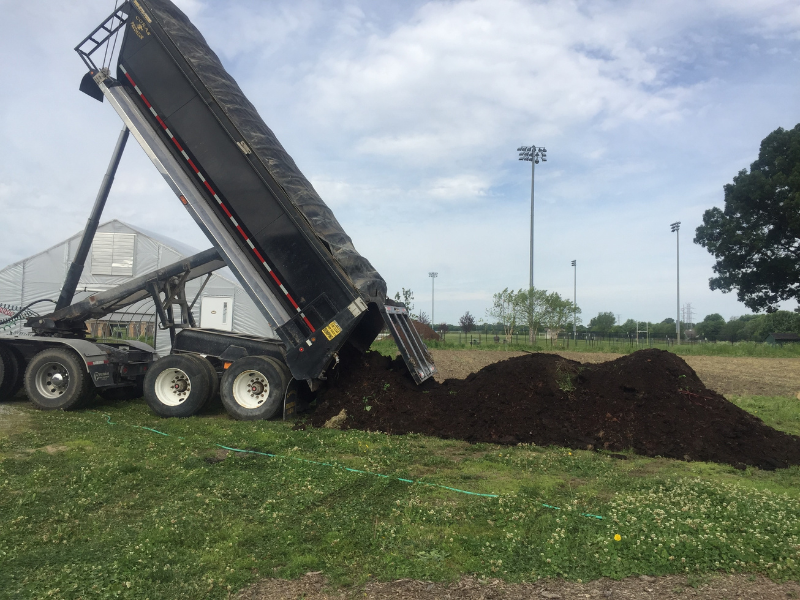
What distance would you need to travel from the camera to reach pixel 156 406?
10000 millimetres

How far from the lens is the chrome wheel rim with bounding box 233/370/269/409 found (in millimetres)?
9547

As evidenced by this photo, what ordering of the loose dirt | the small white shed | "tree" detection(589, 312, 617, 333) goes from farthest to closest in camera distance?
"tree" detection(589, 312, 617, 333) → the small white shed → the loose dirt

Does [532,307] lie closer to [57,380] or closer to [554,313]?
[554,313]

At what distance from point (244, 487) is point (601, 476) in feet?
12.9

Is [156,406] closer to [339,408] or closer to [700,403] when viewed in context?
[339,408]

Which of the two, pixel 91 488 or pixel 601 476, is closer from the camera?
pixel 91 488

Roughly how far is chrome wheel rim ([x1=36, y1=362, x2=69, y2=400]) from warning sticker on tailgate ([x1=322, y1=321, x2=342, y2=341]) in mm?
5179

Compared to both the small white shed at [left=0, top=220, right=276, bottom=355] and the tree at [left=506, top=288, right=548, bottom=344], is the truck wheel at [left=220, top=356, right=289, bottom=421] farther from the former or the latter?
the tree at [left=506, top=288, right=548, bottom=344]

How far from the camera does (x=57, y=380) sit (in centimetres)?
1054

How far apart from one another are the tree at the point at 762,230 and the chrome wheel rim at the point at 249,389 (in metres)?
37.5

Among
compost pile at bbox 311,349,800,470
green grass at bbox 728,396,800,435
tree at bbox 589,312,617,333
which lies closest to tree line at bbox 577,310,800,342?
tree at bbox 589,312,617,333

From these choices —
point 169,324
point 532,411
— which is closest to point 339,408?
point 532,411

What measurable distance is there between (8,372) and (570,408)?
10431mm

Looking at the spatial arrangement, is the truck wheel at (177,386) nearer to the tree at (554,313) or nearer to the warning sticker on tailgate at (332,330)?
the warning sticker on tailgate at (332,330)
